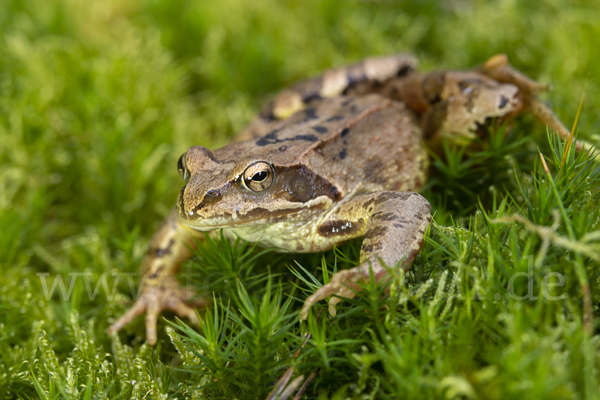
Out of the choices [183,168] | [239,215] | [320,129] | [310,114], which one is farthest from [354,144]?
[183,168]

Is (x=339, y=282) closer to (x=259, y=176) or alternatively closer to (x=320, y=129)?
(x=259, y=176)

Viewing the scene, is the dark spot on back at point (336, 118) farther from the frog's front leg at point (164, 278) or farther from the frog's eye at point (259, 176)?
the frog's front leg at point (164, 278)

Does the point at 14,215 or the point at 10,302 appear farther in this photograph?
the point at 14,215

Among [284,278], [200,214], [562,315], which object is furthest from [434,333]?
[200,214]

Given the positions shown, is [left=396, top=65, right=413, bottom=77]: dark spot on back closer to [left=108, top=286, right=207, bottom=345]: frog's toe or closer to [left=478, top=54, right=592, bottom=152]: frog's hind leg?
[left=478, top=54, right=592, bottom=152]: frog's hind leg

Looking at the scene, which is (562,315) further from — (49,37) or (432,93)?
Result: (49,37)

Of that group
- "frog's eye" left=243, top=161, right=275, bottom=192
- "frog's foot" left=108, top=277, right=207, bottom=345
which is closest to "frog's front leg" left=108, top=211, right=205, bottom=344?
"frog's foot" left=108, top=277, right=207, bottom=345
